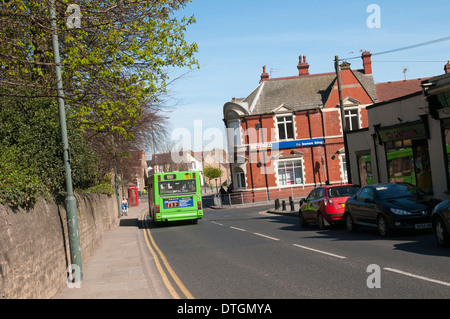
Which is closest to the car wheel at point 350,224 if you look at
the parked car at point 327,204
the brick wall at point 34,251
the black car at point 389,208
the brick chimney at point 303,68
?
the black car at point 389,208

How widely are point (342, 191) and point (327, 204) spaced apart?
1043 mm

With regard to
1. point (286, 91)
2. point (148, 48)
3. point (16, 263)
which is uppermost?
point (286, 91)

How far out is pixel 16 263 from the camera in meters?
7.15

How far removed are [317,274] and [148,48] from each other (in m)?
8.25

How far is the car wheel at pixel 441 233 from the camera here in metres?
11.7

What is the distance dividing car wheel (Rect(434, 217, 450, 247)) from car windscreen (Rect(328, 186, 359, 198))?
7.32 meters

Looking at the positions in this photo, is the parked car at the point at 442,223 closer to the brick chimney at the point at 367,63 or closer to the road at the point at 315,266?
the road at the point at 315,266

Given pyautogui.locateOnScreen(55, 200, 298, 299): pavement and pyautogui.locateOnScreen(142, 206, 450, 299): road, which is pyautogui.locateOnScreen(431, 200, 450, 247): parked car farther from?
pyautogui.locateOnScreen(55, 200, 298, 299): pavement

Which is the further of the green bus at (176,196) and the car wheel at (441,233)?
the green bus at (176,196)

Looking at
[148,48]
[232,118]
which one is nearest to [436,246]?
[148,48]

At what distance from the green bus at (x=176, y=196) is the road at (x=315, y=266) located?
9.88 meters

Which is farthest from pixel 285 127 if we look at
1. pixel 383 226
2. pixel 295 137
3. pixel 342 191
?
pixel 383 226

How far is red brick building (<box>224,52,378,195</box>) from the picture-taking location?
48875 millimetres

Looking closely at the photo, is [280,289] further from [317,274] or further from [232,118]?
[232,118]
